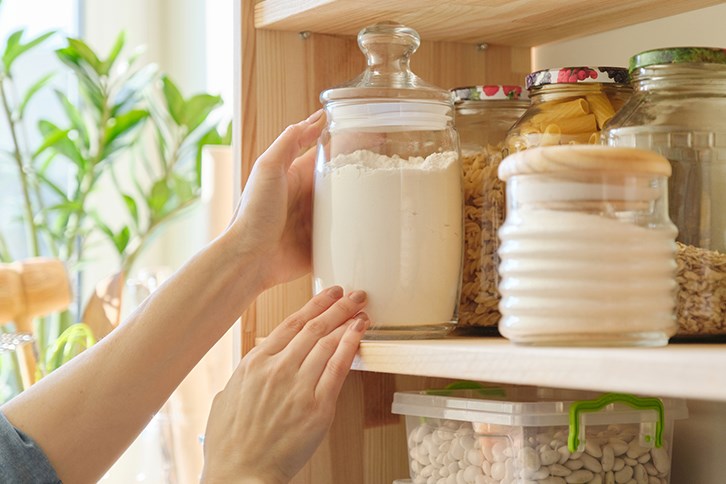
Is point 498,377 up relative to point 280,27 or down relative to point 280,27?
down

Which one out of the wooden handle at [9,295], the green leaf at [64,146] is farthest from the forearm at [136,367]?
the green leaf at [64,146]

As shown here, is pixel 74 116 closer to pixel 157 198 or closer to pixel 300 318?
pixel 157 198

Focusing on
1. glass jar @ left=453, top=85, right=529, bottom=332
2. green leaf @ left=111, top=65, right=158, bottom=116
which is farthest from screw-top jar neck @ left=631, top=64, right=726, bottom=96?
green leaf @ left=111, top=65, right=158, bottom=116

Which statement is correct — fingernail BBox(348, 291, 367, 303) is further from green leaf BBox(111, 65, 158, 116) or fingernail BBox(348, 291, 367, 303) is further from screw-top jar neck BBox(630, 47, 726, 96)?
green leaf BBox(111, 65, 158, 116)

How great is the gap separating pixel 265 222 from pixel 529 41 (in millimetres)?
428

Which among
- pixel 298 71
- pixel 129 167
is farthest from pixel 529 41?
pixel 129 167

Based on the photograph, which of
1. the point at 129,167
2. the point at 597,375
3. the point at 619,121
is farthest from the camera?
the point at 129,167

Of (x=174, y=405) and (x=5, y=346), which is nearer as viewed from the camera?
(x=5, y=346)

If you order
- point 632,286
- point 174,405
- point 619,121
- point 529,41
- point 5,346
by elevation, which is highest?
point 529,41

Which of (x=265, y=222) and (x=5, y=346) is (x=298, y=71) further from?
(x=5, y=346)

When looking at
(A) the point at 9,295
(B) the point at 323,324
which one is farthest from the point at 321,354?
(A) the point at 9,295

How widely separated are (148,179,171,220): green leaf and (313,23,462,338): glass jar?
1.77 metres

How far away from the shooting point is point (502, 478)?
846mm

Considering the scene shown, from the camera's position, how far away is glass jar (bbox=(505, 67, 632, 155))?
83cm
